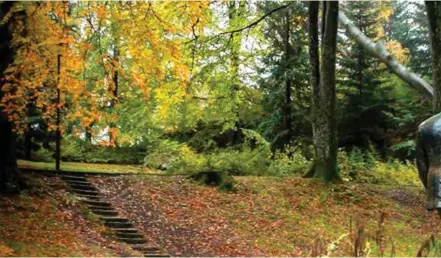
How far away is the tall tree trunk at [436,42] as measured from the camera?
35.5 ft

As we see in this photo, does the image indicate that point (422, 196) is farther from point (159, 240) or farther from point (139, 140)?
point (139, 140)

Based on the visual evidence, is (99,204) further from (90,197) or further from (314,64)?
(314,64)

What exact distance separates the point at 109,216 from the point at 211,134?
36.5 ft

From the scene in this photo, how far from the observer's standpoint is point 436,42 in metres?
11.1

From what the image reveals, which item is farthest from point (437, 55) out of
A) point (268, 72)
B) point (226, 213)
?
point (268, 72)

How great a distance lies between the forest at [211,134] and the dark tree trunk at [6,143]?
46 millimetres

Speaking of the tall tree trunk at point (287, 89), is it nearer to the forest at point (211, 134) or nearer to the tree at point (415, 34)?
the forest at point (211, 134)

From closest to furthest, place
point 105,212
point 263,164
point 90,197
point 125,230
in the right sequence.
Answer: point 125,230, point 105,212, point 90,197, point 263,164

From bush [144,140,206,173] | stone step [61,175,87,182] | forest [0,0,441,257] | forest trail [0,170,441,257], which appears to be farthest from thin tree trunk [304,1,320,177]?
stone step [61,175,87,182]

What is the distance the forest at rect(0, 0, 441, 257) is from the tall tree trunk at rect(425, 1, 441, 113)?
42mm

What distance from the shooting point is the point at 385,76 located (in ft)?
85.8

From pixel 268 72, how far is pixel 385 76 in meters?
7.46

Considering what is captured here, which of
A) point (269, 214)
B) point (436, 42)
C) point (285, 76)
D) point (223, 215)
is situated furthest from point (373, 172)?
point (436, 42)

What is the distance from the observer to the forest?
30.7 feet
